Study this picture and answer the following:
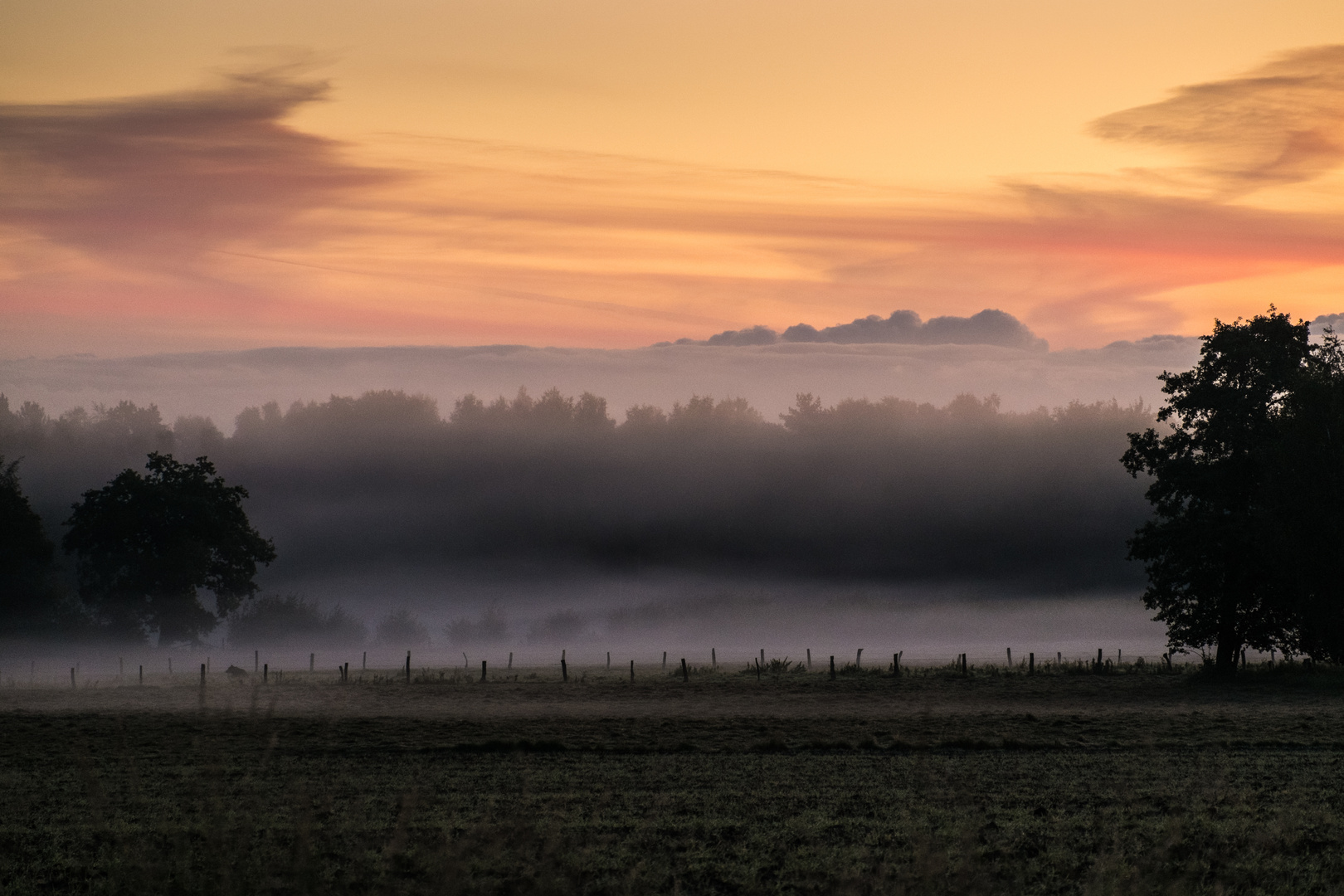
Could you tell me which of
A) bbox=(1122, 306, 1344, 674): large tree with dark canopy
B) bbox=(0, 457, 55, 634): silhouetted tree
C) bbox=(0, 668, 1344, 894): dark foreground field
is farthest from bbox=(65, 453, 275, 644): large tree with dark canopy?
bbox=(1122, 306, 1344, 674): large tree with dark canopy

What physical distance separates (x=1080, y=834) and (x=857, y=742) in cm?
1606

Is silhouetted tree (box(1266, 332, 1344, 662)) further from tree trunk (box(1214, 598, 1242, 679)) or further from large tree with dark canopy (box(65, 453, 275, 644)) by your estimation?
large tree with dark canopy (box(65, 453, 275, 644))

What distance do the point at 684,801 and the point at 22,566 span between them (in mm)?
92611

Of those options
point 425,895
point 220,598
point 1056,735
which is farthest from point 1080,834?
point 220,598

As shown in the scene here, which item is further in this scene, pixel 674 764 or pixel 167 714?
pixel 167 714

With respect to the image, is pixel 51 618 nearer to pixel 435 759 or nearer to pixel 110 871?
pixel 435 759

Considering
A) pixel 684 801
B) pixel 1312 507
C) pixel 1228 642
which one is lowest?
pixel 684 801

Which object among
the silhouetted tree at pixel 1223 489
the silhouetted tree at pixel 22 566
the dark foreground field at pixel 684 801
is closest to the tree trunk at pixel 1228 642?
the silhouetted tree at pixel 1223 489

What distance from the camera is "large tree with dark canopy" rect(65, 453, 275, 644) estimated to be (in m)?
95.9

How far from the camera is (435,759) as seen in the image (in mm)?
31016

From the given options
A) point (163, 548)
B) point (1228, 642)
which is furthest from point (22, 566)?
point (1228, 642)

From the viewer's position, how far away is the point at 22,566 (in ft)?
326

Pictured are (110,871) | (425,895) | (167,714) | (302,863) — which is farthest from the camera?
(167,714)

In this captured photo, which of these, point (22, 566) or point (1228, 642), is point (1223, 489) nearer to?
point (1228, 642)
